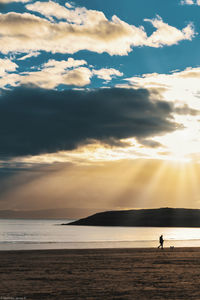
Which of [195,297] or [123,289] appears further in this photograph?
[123,289]

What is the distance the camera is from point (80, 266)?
2930 cm

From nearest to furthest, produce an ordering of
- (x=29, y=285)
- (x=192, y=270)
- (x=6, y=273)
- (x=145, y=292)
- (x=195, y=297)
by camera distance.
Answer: (x=195, y=297)
(x=145, y=292)
(x=29, y=285)
(x=6, y=273)
(x=192, y=270)

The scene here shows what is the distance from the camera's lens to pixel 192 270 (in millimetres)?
26484

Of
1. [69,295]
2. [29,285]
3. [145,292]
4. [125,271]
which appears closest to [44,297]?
[69,295]

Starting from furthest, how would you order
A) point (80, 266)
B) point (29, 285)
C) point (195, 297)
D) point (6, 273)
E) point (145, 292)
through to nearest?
point (80, 266)
point (6, 273)
point (29, 285)
point (145, 292)
point (195, 297)

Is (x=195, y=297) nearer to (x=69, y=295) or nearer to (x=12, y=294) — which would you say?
(x=69, y=295)

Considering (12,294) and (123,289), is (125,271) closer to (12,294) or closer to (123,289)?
(123,289)

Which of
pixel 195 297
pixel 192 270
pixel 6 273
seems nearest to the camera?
pixel 195 297

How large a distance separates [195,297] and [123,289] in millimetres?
3712

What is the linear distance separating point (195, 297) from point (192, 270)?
10.3m

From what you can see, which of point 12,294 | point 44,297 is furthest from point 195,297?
point 12,294

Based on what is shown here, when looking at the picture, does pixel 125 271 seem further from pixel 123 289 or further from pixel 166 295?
pixel 166 295

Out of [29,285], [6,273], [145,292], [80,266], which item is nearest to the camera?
[145,292]

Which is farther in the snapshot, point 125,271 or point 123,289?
point 125,271
